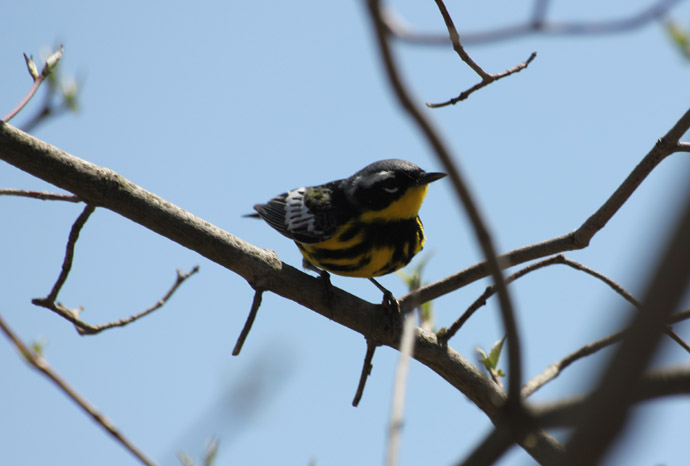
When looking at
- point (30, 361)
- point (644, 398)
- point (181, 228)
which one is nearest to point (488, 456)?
point (644, 398)

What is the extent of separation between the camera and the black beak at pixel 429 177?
569cm

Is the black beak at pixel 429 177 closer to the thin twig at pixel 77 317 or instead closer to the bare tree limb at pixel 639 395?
the thin twig at pixel 77 317

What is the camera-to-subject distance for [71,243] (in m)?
3.66

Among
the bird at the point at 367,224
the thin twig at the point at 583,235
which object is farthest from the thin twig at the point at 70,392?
the bird at the point at 367,224

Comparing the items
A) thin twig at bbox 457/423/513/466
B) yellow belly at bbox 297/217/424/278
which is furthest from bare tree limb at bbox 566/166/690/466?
yellow belly at bbox 297/217/424/278

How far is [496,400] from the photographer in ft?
13.2

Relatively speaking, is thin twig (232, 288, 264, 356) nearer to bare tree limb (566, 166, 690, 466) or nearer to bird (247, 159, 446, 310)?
bird (247, 159, 446, 310)

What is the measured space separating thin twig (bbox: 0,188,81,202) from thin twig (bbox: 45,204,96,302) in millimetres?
132

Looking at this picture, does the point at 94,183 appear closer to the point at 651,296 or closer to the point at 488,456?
the point at 488,456

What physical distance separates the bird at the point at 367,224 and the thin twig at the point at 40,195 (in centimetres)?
193

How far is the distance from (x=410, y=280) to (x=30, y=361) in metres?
3.54

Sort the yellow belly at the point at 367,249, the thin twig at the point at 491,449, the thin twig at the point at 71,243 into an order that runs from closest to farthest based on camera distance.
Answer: the thin twig at the point at 491,449
the thin twig at the point at 71,243
the yellow belly at the point at 367,249

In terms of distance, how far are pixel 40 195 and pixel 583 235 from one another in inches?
114

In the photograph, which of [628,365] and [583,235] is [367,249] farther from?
[628,365]
